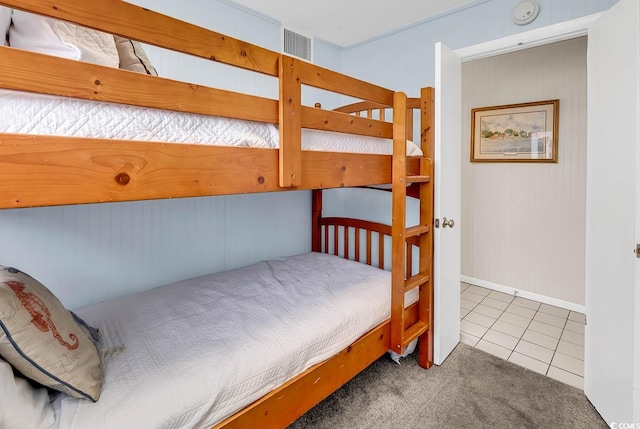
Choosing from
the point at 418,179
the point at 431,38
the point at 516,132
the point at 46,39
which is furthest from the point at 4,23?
the point at 516,132

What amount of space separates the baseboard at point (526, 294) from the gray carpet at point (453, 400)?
4.50ft

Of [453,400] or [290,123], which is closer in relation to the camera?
[290,123]

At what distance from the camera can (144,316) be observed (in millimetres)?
1642

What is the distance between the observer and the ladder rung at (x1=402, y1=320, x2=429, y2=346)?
1.94 m

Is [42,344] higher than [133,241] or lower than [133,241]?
lower

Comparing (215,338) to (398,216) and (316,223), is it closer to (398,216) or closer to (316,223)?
(398,216)

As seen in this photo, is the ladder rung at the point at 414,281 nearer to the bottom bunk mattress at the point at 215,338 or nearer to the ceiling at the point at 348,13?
the bottom bunk mattress at the point at 215,338

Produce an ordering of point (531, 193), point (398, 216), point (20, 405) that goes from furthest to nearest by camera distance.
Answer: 1. point (531, 193)
2. point (398, 216)
3. point (20, 405)

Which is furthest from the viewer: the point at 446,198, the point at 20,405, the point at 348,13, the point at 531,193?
the point at 531,193

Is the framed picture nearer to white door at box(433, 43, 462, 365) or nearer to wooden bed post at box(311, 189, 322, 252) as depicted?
white door at box(433, 43, 462, 365)

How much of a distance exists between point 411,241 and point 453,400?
3.14 ft

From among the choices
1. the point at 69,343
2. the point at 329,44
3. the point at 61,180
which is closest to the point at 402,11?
the point at 329,44

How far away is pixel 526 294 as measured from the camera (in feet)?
11.2

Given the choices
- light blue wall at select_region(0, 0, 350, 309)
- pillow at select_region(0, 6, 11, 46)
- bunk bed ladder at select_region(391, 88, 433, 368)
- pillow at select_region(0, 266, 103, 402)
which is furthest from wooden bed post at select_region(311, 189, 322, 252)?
pillow at select_region(0, 6, 11, 46)
